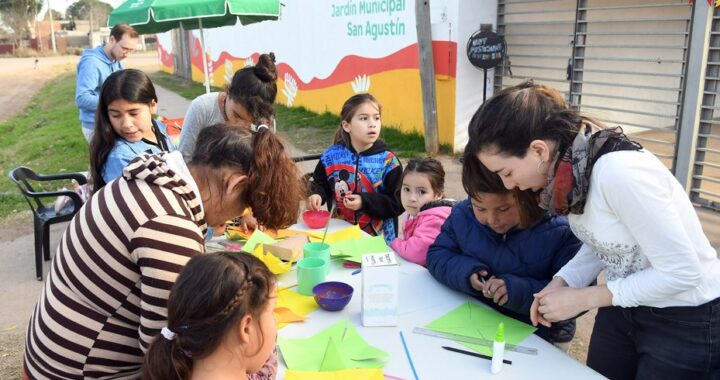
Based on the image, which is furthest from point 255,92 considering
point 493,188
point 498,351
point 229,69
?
point 229,69

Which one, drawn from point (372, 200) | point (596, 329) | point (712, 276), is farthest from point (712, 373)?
point (372, 200)

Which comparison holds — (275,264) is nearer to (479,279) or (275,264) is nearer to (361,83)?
(479,279)

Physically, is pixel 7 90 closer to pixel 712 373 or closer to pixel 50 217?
pixel 50 217

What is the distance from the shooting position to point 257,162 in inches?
62.5

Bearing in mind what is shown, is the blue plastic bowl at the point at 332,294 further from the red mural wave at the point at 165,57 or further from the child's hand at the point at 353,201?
the red mural wave at the point at 165,57

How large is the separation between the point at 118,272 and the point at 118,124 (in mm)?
1704

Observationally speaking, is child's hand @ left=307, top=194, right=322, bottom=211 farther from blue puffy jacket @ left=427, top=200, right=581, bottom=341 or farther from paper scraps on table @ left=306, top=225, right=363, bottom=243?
blue puffy jacket @ left=427, top=200, right=581, bottom=341

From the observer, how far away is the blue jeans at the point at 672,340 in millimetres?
1475

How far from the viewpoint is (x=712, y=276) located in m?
1.49

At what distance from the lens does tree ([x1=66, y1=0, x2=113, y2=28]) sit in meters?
73.1

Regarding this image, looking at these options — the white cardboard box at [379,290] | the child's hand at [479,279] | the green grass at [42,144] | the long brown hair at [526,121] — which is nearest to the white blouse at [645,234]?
the long brown hair at [526,121]

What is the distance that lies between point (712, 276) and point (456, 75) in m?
5.55

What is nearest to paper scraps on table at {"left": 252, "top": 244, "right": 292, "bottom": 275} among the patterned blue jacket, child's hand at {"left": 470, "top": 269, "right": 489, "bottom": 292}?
child's hand at {"left": 470, "top": 269, "right": 489, "bottom": 292}

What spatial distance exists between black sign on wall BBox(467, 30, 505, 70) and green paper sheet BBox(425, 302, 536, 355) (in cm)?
497
